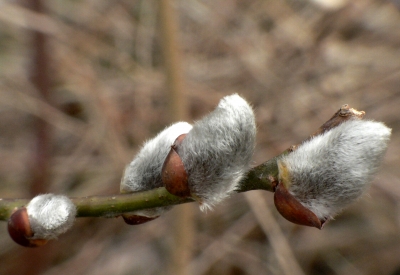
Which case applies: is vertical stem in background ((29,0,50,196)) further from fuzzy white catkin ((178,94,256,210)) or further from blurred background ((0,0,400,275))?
fuzzy white catkin ((178,94,256,210))

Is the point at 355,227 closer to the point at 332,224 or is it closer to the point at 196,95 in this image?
the point at 332,224

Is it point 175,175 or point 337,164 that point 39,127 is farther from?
point 337,164

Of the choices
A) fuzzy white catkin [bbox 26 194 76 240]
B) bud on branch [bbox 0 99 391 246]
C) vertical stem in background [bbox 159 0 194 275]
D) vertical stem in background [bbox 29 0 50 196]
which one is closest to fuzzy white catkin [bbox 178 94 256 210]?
bud on branch [bbox 0 99 391 246]

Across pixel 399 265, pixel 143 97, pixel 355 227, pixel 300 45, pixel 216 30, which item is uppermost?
pixel 216 30

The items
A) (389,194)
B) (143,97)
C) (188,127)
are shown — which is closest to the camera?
(188,127)

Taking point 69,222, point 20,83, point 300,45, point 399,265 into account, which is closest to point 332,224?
point 399,265

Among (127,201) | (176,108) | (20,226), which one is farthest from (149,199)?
(176,108)
